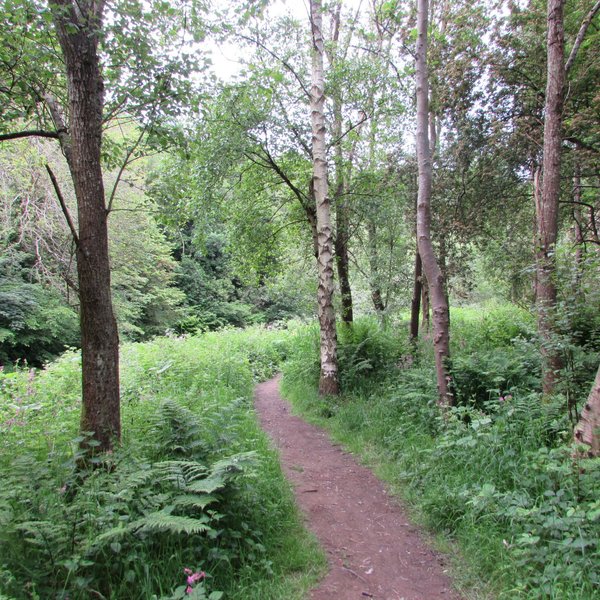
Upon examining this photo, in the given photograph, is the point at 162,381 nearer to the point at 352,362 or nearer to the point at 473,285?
the point at 352,362

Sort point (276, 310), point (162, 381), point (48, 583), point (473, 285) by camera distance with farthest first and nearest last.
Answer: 1. point (276, 310)
2. point (473, 285)
3. point (162, 381)
4. point (48, 583)

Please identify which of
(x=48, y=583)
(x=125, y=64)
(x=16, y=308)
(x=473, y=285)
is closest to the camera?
(x=48, y=583)

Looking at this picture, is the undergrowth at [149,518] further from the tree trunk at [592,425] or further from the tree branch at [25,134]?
the tree branch at [25,134]

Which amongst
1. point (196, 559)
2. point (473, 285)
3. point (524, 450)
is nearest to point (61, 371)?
point (196, 559)

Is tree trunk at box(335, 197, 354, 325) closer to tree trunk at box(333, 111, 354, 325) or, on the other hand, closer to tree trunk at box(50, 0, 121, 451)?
tree trunk at box(333, 111, 354, 325)

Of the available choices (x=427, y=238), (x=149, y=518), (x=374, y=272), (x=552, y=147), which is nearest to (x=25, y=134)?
(x=149, y=518)

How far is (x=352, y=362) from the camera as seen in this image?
8.78 meters

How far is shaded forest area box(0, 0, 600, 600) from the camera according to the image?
304cm

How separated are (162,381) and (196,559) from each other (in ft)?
17.0

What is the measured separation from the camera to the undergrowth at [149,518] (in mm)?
2602

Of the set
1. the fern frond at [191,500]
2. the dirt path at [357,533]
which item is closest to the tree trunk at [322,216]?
the dirt path at [357,533]

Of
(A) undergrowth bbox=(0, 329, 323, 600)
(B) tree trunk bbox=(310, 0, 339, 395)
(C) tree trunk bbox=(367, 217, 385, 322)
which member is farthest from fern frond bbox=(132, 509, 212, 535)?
(C) tree trunk bbox=(367, 217, 385, 322)

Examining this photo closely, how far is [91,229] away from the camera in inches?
145

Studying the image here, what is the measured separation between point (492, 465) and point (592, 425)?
108 centimetres
